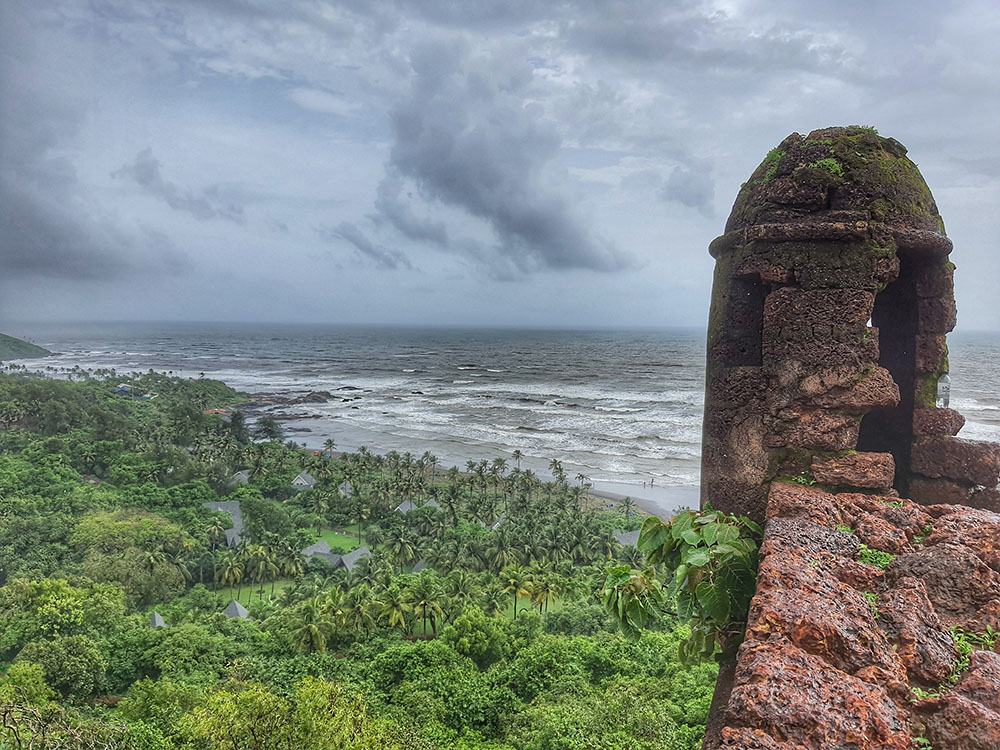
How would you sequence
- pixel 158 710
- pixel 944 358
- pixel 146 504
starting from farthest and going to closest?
pixel 146 504, pixel 158 710, pixel 944 358

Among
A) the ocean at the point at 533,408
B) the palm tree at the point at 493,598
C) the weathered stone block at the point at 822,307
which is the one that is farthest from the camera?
the ocean at the point at 533,408

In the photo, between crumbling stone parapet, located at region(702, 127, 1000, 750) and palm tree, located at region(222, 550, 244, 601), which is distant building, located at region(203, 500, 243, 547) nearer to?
→ palm tree, located at region(222, 550, 244, 601)

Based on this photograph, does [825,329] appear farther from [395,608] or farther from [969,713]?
[395,608]

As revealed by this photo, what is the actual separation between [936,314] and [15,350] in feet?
766

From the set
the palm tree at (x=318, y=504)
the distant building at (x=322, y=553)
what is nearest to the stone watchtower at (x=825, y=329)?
the distant building at (x=322, y=553)

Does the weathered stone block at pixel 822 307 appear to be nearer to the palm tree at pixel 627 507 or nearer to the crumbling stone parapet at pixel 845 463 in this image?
the crumbling stone parapet at pixel 845 463

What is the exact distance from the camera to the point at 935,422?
7363mm

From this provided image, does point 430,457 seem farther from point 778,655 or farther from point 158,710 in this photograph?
point 778,655

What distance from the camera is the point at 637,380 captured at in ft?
375

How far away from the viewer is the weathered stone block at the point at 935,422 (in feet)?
24.0

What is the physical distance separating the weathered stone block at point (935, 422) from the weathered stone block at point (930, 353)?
0.52 metres

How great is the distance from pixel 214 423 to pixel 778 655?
3128 inches

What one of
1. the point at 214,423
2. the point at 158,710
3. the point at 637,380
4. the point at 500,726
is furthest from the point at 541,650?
the point at 637,380

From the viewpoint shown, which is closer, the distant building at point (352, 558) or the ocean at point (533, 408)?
the distant building at point (352, 558)
